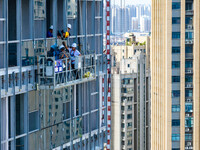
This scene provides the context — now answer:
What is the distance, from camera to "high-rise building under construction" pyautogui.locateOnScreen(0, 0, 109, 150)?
19.1 meters

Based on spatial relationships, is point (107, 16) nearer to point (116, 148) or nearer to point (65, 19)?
point (65, 19)

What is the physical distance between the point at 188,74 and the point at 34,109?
45.4 meters

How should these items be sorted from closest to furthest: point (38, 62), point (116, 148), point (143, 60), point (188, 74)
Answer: point (38, 62) → point (188, 74) → point (116, 148) → point (143, 60)

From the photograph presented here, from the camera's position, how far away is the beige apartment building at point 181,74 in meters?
64.0

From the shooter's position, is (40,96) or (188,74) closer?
(40,96)

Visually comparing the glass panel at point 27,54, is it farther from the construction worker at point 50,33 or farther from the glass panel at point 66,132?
the glass panel at point 66,132

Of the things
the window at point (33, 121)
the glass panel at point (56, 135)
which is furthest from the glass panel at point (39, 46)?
the glass panel at point (56, 135)

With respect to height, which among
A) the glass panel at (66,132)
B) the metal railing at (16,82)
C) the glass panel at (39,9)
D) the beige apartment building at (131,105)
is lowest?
the beige apartment building at (131,105)

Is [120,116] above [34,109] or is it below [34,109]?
below

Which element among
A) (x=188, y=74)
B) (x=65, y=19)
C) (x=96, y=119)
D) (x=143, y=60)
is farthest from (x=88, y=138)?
(x=143, y=60)

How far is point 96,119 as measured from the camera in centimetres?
2517

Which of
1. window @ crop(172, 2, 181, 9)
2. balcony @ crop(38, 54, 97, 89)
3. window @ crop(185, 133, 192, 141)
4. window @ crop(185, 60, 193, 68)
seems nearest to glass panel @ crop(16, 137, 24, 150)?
balcony @ crop(38, 54, 97, 89)

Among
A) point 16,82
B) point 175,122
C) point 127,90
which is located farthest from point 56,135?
point 127,90

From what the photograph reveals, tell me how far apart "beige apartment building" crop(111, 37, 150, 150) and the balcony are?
68941 millimetres
